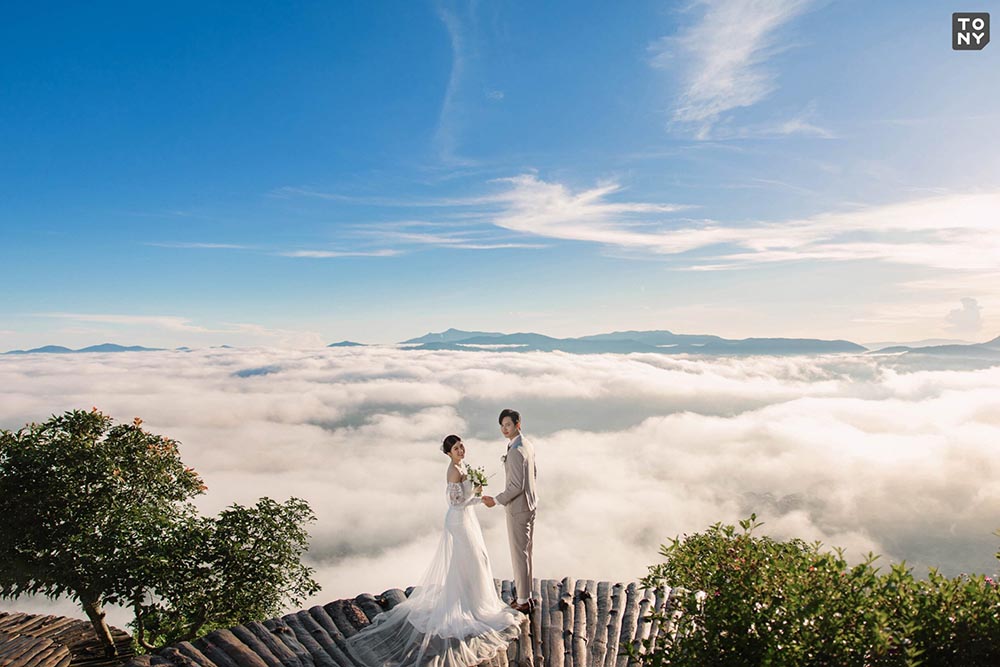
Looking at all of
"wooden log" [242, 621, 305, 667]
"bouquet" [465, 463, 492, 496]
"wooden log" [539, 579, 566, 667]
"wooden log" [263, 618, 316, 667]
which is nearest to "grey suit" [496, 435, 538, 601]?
"bouquet" [465, 463, 492, 496]

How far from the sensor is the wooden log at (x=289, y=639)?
8.79 metres

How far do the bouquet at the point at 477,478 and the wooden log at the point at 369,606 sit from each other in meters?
2.81

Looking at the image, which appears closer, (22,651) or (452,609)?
(452,609)

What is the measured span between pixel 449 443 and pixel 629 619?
453cm

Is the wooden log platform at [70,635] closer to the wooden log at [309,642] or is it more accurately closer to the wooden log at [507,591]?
the wooden log at [309,642]

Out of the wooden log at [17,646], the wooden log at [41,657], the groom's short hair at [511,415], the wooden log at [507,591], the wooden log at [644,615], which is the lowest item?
the wooden log at [41,657]

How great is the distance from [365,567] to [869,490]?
427 ft

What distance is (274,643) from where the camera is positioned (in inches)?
357

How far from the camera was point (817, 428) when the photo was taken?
18762 centimetres

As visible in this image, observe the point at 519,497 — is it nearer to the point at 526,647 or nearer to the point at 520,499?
the point at 520,499

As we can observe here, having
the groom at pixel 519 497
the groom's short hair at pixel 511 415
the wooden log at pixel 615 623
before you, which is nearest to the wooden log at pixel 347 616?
the groom at pixel 519 497

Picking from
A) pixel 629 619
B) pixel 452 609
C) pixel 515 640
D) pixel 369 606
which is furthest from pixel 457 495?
pixel 629 619

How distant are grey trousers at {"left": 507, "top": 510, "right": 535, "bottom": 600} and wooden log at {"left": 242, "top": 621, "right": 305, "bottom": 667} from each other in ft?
11.4

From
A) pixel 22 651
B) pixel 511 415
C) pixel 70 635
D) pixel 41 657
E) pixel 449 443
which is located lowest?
pixel 70 635
